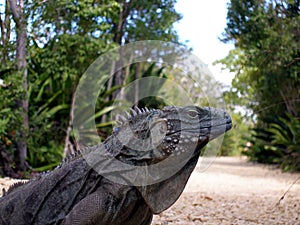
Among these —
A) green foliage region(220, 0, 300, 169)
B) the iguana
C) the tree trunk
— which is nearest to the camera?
the iguana

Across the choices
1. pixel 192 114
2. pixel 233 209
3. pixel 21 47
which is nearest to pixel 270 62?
pixel 233 209

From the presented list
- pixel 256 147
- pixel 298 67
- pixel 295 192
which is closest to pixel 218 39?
pixel 256 147

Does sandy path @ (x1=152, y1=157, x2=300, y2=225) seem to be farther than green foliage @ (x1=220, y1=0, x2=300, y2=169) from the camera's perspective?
No

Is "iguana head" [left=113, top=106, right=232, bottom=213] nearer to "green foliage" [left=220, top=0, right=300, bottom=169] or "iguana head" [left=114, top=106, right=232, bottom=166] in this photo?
"iguana head" [left=114, top=106, right=232, bottom=166]

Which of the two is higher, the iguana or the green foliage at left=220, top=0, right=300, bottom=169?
the green foliage at left=220, top=0, right=300, bottom=169

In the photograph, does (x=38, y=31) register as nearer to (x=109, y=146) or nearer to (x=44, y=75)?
(x=44, y=75)

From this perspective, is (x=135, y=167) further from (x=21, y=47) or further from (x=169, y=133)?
(x=21, y=47)

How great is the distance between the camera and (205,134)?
89.0 inches

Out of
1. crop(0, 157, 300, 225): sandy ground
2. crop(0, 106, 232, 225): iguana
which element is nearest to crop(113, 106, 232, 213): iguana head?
crop(0, 106, 232, 225): iguana

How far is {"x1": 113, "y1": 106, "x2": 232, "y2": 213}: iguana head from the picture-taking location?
2.23 m

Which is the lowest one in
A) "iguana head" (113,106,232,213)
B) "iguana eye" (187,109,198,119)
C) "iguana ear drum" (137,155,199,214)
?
"iguana ear drum" (137,155,199,214)

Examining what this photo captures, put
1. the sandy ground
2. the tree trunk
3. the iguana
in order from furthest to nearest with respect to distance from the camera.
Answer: the tree trunk
the sandy ground
the iguana

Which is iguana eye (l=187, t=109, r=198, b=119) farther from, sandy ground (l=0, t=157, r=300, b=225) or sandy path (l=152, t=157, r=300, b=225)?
sandy path (l=152, t=157, r=300, b=225)

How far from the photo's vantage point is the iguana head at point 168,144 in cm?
223
